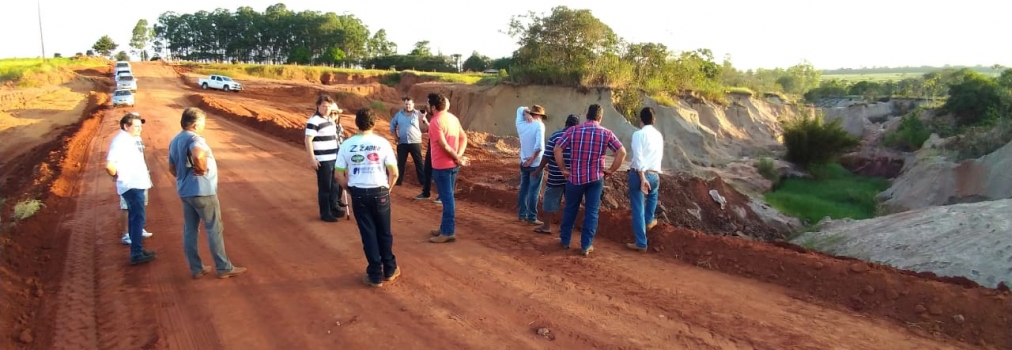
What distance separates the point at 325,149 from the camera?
7371 mm

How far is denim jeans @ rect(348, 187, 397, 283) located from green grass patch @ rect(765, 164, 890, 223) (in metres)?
12.2

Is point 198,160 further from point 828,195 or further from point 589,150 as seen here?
point 828,195

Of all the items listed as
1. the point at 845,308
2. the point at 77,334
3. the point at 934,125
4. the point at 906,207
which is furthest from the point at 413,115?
the point at 934,125

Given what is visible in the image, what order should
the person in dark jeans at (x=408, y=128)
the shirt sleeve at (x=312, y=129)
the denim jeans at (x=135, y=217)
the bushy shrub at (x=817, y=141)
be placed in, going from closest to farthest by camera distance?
the denim jeans at (x=135, y=217) → the shirt sleeve at (x=312, y=129) → the person in dark jeans at (x=408, y=128) → the bushy shrub at (x=817, y=141)

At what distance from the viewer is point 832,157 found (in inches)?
859

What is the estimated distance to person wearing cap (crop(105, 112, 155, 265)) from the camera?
5977 mm

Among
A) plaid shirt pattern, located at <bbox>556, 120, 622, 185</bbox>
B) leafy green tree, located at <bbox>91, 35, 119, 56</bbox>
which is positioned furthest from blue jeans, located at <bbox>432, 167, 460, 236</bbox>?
leafy green tree, located at <bbox>91, 35, 119, 56</bbox>

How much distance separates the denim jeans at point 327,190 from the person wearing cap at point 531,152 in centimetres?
261

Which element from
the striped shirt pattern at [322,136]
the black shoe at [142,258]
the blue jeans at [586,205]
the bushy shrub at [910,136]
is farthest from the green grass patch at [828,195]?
the black shoe at [142,258]

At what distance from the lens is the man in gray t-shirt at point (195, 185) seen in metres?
5.20

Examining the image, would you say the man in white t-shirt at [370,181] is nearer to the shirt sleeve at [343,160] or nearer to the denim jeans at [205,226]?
the shirt sleeve at [343,160]

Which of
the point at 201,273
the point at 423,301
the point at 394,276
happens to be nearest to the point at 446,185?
the point at 394,276

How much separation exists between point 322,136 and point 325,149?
192 mm

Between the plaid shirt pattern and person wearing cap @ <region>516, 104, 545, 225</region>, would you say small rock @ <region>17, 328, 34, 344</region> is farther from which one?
person wearing cap @ <region>516, 104, 545, 225</region>
